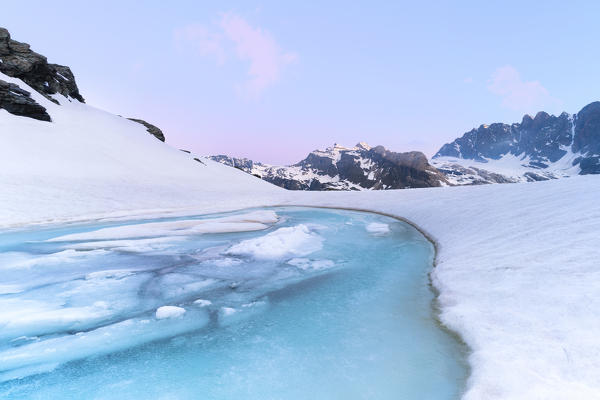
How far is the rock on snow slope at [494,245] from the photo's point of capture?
2951 mm

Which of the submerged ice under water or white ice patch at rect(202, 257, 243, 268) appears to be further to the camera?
white ice patch at rect(202, 257, 243, 268)

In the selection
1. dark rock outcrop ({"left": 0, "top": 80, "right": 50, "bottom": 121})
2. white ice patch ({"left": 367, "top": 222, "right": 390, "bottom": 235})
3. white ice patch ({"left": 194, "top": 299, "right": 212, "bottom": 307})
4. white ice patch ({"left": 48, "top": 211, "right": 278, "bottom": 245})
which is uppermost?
dark rock outcrop ({"left": 0, "top": 80, "right": 50, "bottom": 121})

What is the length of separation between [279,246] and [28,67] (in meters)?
54.5

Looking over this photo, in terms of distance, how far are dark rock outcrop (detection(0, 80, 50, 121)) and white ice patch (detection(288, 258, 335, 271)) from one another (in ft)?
133

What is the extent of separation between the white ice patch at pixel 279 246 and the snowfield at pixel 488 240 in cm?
10

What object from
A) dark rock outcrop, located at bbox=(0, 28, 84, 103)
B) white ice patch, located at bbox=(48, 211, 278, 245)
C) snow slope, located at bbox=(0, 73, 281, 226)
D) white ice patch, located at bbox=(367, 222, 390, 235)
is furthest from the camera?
dark rock outcrop, located at bbox=(0, 28, 84, 103)

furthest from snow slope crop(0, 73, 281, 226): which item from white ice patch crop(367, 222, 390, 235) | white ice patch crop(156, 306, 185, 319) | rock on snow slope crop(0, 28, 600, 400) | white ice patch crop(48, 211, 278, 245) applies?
white ice patch crop(156, 306, 185, 319)

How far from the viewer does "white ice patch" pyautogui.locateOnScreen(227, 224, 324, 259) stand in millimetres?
8998

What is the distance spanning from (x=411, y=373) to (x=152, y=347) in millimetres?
3983

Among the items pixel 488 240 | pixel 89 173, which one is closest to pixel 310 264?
pixel 488 240

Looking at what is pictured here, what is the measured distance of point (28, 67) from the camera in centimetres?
3844

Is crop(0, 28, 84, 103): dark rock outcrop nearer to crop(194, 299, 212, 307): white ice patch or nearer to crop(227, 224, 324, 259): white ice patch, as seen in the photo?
crop(227, 224, 324, 259): white ice patch

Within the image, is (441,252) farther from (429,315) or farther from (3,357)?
(3,357)

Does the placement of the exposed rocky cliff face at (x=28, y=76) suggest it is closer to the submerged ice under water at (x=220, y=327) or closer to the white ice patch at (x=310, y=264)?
the submerged ice under water at (x=220, y=327)
